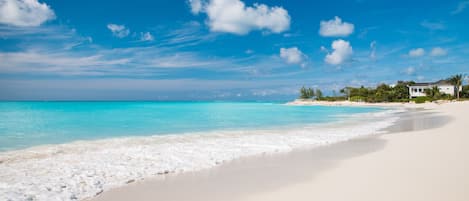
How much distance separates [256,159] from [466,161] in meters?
5.43

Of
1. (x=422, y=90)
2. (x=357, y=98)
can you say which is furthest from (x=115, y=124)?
(x=422, y=90)

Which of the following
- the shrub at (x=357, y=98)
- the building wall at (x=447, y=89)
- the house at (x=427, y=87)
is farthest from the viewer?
the shrub at (x=357, y=98)

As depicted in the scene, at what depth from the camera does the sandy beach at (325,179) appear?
5070 millimetres

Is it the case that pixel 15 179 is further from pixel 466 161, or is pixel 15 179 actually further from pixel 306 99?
pixel 306 99

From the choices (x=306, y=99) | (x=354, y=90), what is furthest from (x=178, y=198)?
(x=306, y=99)

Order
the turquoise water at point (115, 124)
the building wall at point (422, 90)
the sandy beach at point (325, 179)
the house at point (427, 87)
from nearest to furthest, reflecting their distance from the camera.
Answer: the sandy beach at point (325, 179)
the turquoise water at point (115, 124)
the building wall at point (422, 90)
the house at point (427, 87)

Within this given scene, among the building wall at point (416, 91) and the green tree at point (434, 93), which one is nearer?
the green tree at point (434, 93)

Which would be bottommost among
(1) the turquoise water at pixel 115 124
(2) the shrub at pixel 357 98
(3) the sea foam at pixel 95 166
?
(1) the turquoise water at pixel 115 124

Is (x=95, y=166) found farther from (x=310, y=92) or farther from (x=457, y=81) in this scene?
(x=310, y=92)

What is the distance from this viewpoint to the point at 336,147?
10383 millimetres

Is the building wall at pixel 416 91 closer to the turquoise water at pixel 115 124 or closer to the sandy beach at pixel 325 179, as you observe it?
the turquoise water at pixel 115 124

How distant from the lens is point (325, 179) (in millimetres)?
6004

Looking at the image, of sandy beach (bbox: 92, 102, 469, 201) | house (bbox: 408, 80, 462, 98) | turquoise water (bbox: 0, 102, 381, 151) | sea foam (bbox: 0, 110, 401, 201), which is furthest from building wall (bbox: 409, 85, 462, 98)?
sea foam (bbox: 0, 110, 401, 201)

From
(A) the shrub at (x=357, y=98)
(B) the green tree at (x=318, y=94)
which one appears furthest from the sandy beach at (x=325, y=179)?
(B) the green tree at (x=318, y=94)
